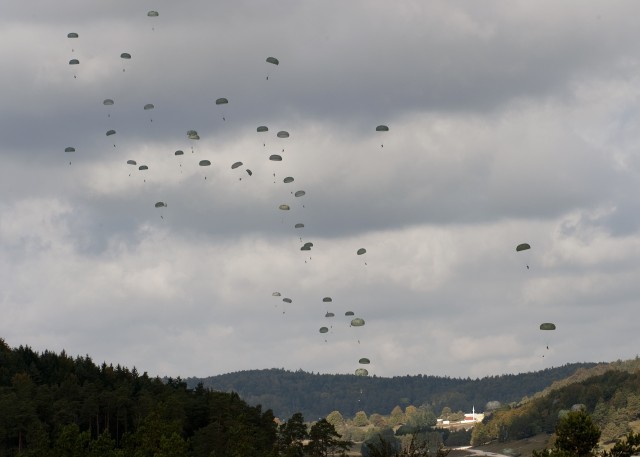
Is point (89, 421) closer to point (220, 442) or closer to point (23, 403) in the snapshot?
point (23, 403)

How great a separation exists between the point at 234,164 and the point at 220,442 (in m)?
62.7

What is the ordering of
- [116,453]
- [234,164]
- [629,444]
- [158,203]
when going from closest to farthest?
[629,444] → [234,164] → [158,203] → [116,453]

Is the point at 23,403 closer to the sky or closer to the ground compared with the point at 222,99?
closer to the ground

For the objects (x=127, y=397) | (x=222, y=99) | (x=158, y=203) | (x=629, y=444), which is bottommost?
(x=629, y=444)

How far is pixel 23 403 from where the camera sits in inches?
Answer: 6811

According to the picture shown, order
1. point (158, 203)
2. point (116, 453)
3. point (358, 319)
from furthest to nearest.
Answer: point (358, 319) → point (116, 453) → point (158, 203)

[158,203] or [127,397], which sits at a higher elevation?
[158,203]

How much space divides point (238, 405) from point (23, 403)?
3995 centimetres

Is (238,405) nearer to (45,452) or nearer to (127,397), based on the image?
(127,397)

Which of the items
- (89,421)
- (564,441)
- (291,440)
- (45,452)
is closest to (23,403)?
(89,421)

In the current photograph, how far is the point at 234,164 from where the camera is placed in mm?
Result: 120062

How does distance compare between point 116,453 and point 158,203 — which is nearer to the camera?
point 158,203

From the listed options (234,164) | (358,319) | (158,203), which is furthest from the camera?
(358,319)

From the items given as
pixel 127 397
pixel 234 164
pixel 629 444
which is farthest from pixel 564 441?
pixel 127 397
